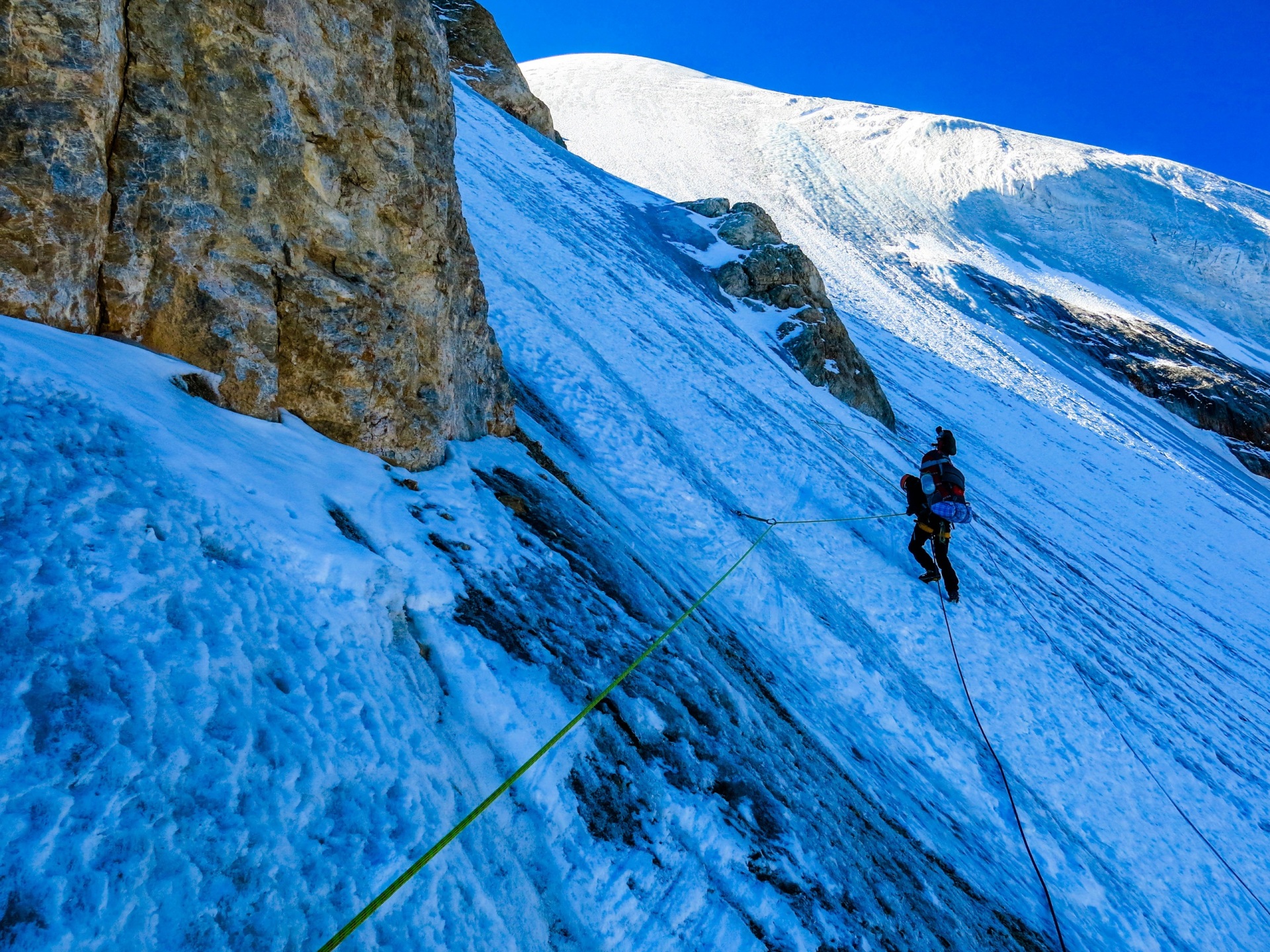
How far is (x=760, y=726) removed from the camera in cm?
436

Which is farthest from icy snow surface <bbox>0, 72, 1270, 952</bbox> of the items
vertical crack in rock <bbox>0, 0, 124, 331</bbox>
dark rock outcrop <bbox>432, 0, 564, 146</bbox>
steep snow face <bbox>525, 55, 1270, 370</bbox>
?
steep snow face <bbox>525, 55, 1270, 370</bbox>

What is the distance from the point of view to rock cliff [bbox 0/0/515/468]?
3.24 m

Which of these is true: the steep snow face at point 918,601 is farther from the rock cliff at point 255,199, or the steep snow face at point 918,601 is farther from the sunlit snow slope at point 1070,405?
the rock cliff at point 255,199

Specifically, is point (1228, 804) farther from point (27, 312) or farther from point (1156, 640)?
point (27, 312)

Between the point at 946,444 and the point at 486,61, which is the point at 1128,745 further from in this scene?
the point at 486,61

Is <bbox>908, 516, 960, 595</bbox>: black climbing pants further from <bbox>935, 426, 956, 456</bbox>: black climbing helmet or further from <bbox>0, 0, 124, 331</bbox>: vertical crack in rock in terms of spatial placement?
<bbox>0, 0, 124, 331</bbox>: vertical crack in rock

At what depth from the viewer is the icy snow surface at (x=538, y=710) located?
1989 millimetres

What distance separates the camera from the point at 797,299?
19.7 m

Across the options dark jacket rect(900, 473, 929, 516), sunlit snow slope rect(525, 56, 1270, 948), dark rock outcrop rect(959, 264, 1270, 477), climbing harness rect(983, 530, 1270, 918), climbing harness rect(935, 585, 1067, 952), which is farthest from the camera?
dark rock outcrop rect(959, 264, 1270, 477)

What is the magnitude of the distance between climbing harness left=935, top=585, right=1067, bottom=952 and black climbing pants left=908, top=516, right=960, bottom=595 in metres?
0.23

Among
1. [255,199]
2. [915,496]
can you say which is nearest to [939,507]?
[915,496]

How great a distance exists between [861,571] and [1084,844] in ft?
12.0

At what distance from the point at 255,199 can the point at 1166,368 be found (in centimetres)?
4712

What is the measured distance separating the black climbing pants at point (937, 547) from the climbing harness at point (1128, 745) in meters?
1.66
